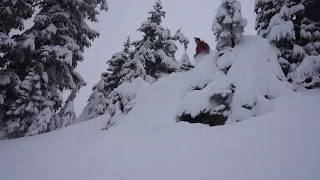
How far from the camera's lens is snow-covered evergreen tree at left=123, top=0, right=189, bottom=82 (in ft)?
56.6

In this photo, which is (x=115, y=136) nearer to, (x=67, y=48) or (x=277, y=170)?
(x=277, y=170)

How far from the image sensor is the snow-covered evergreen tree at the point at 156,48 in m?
17.3

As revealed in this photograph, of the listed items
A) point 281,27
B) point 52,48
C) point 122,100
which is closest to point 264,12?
point 281,27

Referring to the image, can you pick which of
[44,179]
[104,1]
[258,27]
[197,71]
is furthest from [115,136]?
[104,1]

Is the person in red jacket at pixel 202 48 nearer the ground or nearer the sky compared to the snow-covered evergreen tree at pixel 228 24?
nearer the ground

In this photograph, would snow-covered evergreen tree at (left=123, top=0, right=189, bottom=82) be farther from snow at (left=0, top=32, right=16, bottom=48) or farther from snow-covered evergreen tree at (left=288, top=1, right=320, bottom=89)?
snow-covered evergreen tree at (left=288, top=1, right=320, bottom=89)

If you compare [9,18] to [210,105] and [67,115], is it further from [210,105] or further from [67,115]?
[210,105]

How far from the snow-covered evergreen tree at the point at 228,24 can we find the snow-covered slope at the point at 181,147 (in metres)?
0.70

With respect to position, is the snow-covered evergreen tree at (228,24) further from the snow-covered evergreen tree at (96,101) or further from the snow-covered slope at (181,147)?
the snow-covered evergreen tree at (96,101)

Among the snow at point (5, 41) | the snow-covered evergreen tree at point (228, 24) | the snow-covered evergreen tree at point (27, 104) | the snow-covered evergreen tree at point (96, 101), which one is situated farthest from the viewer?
the snow-covered evergreen tree at point (96, 101)

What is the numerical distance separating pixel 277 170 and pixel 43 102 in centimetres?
Result: 1297

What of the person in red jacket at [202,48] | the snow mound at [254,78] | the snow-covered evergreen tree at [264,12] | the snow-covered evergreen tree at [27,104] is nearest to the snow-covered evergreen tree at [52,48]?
the snow-covered evergreen tree at [27,104]

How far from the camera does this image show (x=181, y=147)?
641cm

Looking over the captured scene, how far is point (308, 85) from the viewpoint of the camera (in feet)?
29.3
